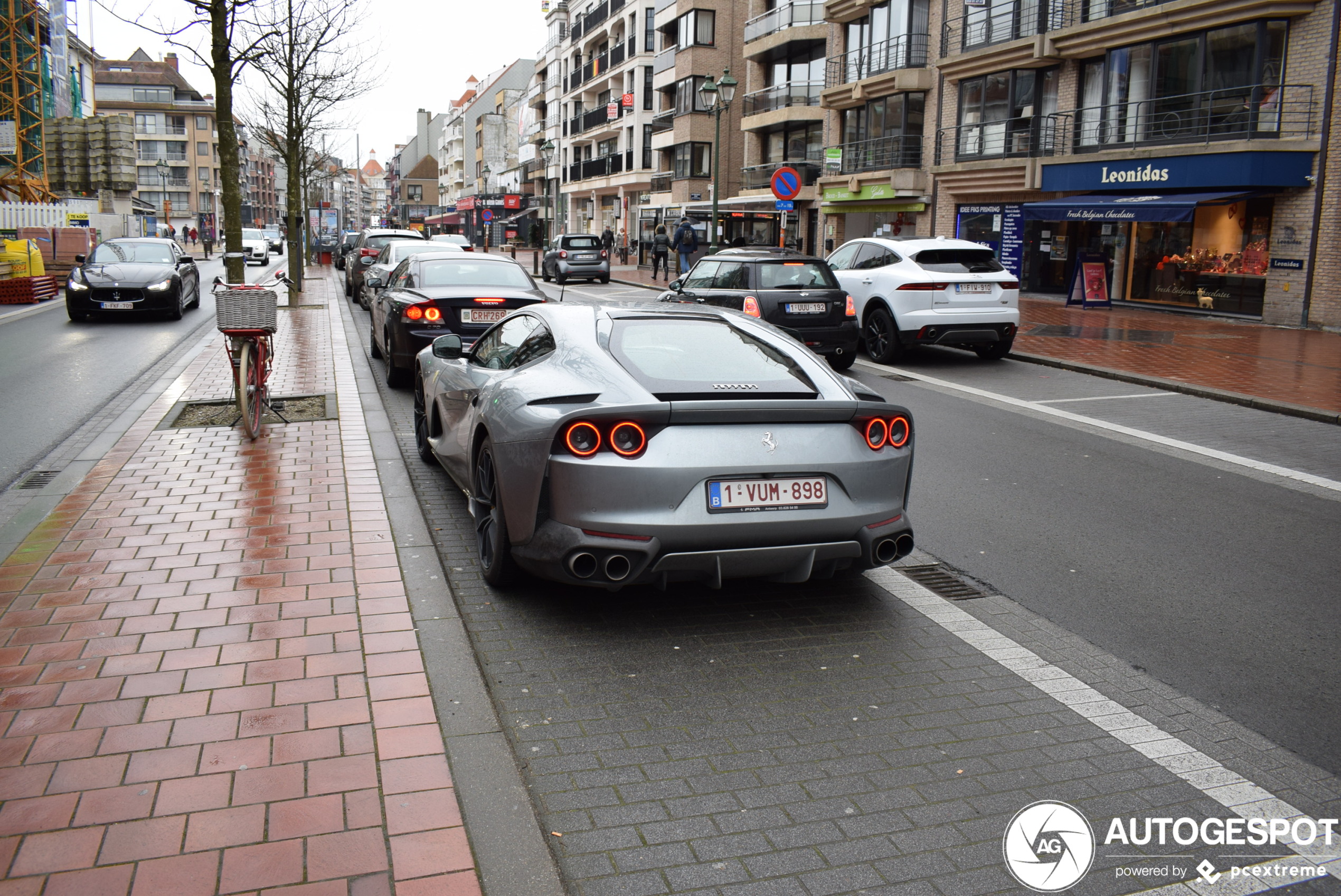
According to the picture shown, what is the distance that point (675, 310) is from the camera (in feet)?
18.6

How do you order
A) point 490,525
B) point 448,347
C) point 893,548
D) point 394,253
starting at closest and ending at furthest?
point 893,548 → point 490,525 → point 448,347 → point 394,253

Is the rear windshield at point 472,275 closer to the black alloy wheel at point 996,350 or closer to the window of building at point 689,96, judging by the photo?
the black alloy wheel at point 996,350

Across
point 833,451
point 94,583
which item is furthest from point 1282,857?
point 94,583

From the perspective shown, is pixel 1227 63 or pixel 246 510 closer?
pixel 246 510

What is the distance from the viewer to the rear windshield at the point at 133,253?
19.6 meters

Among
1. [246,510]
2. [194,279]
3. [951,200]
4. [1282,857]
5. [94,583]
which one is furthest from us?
[951,200]

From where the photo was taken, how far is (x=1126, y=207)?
905 inches

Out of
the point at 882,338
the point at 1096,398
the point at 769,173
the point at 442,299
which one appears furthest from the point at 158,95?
the point at 1096,398

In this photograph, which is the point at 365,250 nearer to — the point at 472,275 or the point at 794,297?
the point at 472,275

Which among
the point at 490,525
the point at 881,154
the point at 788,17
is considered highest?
the point at 788,17

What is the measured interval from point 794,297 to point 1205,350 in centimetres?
685

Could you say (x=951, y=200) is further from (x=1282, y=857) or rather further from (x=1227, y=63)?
(x=1282, y=857)

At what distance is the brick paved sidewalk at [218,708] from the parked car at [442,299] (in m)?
4.45

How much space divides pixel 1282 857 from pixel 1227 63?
2343 cm
